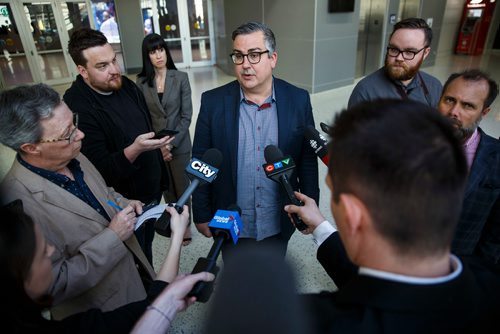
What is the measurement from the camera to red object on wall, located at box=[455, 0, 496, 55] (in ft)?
34.7

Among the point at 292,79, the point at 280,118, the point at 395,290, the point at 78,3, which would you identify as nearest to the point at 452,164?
the point at 395,290

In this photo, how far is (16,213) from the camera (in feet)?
2.73

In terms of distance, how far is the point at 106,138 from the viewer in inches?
72.5

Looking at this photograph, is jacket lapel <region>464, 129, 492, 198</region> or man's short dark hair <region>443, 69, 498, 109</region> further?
man's short dark hair <region>443, 69, 498, 109</region>

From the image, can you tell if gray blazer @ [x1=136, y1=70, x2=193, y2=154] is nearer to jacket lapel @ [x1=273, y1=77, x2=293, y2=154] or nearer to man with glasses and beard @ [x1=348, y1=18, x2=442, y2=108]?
jacket lapel @ [x1=273, y1=77, x2=293, y2=154]

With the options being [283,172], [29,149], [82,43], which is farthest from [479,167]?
[82,43]

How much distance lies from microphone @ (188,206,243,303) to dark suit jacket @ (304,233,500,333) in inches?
15.6

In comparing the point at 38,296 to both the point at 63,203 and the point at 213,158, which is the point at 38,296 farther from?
the point at 213,158

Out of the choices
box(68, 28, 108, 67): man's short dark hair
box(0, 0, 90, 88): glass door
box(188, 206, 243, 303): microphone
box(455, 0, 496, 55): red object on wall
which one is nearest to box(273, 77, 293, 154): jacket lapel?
box(188, 206, 243, 303): microphone

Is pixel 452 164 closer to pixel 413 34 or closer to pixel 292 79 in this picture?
pixel 413 34

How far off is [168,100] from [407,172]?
2419 millimetres

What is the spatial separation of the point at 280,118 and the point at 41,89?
1.02m

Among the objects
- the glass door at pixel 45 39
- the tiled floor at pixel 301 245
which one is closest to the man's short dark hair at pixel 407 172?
the tiled floor at pixel 301 245

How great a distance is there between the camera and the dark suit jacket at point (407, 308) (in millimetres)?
583
